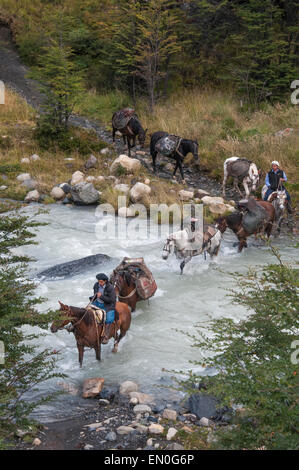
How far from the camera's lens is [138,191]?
541 inches

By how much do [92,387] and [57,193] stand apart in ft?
28.9

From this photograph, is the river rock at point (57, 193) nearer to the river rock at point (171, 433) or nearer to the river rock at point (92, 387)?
the river rock at point (92, 387)

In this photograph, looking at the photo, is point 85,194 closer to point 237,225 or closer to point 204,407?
point 237,225

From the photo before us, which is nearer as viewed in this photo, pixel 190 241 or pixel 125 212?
pixel 190 241

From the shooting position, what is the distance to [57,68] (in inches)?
674

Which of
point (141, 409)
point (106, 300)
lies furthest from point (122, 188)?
point (141, 409)

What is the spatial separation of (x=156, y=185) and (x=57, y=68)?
246 inches

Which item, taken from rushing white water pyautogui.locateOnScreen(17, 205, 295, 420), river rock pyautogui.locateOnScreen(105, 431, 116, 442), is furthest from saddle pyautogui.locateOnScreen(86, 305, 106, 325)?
river rock pyautogui.locateOnScreen(105, 431, 116, 442)

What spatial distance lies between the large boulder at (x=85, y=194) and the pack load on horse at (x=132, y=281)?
5.92m

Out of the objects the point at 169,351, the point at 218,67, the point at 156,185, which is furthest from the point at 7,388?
the point at 218,67

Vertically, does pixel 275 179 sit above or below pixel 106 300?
above

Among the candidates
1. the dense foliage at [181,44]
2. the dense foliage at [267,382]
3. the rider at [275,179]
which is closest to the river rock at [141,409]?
the dense foliage at [267,382]

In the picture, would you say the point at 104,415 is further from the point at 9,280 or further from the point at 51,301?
the point at 51,301

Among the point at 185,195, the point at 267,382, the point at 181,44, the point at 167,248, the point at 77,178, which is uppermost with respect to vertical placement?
the point at 181,44
